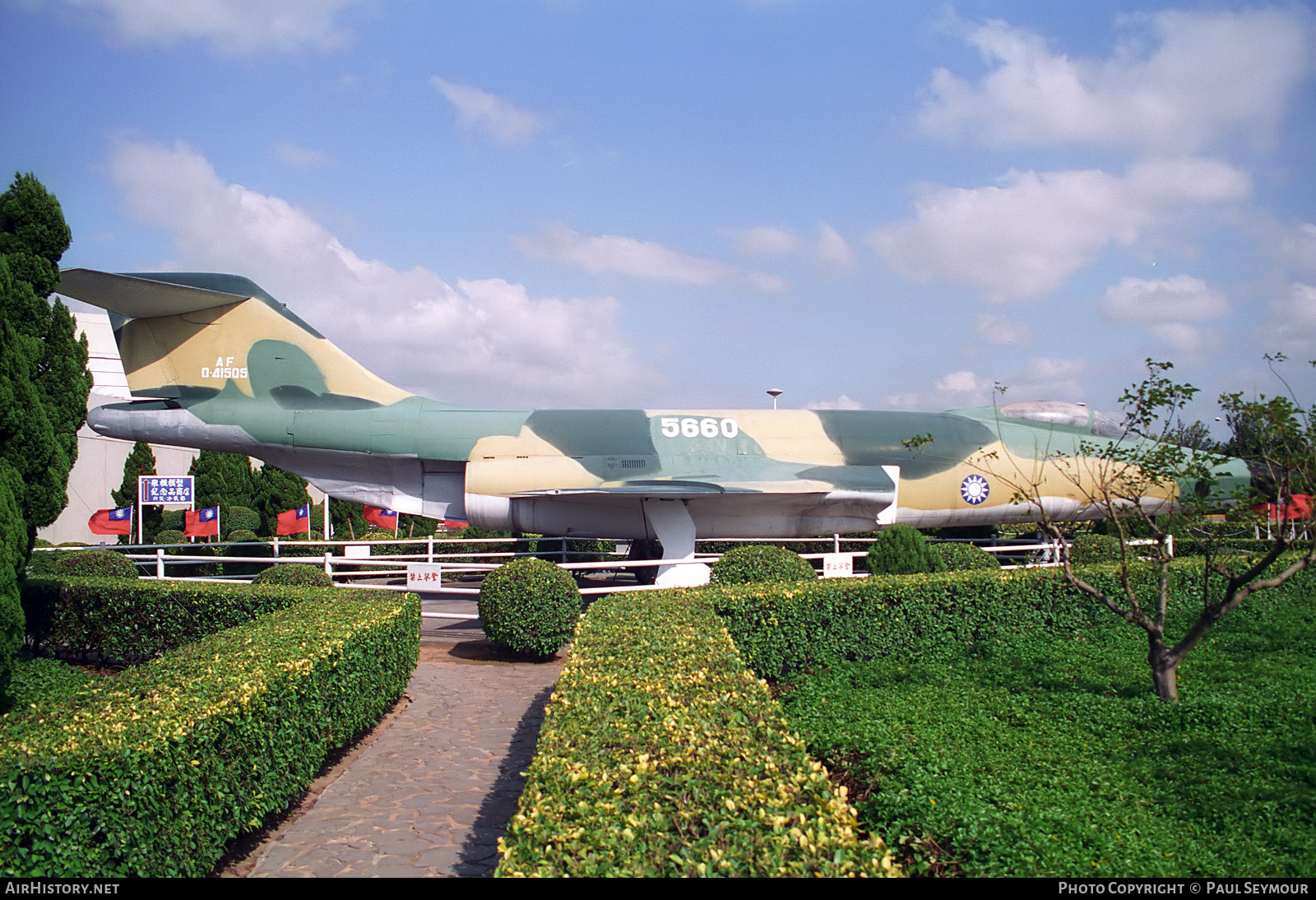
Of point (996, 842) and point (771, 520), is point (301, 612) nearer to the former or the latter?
point (996, 842)

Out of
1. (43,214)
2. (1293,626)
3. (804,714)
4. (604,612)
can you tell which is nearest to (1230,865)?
(804,714)

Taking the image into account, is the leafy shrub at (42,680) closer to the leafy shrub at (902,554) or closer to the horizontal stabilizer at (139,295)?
the horizontal stabilizer at (139,295)

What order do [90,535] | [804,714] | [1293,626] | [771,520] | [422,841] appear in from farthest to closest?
1. [90,535]
2. [771,520]
3. [1293,626]
4. [804,714]
5. [422,841]

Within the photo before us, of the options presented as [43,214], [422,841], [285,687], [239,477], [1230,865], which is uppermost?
[43,214]

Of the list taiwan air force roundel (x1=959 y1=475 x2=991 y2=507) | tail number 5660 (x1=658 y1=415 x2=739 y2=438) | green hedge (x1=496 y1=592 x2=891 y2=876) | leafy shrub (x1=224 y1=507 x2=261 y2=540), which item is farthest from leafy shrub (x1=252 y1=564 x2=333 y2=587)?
leafy shrub (x1=224 y1=507 x2=261 y2=540)

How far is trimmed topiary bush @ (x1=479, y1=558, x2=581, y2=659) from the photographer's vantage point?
1057cm

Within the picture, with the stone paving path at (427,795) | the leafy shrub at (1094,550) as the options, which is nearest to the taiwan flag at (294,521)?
the stone paving path at (427,795)

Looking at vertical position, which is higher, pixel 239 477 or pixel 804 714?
pixel 239 477

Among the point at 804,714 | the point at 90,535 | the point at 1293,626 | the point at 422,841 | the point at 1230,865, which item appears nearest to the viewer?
the point at 1230,865

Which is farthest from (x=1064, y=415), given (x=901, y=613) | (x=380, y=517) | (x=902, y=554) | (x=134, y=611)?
(x=380, y=517)

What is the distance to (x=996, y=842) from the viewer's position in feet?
12.9

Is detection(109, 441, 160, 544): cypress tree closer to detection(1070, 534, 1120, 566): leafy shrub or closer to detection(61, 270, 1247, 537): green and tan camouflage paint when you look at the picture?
detection(61, 270, 1247, 537): green and tan camouflage paint

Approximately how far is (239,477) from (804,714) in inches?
1129

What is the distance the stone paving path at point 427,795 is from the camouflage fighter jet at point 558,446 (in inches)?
223
